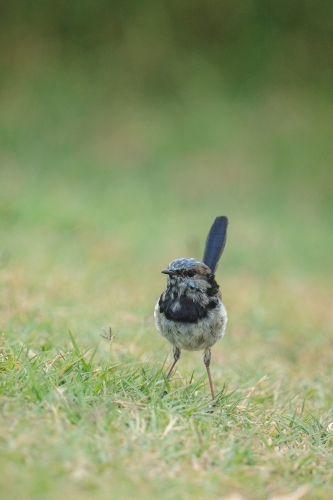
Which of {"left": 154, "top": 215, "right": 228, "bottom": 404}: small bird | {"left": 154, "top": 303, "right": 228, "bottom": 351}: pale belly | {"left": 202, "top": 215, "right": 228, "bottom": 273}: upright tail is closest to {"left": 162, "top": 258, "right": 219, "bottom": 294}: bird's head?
{"left": 154, "top": 215, "right": 228, "bottom": 404}: small bird

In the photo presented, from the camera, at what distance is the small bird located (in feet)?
14.5

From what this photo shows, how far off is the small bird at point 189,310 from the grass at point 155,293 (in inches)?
8.5

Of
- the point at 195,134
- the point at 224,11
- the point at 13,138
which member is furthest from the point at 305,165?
the point at 13,138

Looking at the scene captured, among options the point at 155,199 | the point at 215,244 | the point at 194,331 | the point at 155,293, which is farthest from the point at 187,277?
the point at 155,199

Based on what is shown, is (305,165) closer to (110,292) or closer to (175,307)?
(110,292)

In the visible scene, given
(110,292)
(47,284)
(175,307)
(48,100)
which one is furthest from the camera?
(48,100)

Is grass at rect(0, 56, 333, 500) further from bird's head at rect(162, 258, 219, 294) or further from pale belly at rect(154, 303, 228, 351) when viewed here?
bird's head at rect(162, 258, 219, 294)

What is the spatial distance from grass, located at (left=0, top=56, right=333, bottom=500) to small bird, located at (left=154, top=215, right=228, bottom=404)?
0.22 meters

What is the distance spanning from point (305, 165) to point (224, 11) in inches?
170

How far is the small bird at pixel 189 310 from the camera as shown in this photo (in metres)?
4.41

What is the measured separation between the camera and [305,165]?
15.0 metres

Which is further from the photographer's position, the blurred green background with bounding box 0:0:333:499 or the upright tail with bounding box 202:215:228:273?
the upright tail with bounding box 202:215:228:273

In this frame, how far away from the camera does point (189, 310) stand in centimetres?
444

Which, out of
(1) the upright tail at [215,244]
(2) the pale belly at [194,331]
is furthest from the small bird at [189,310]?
(1) the upright tail at [215,244]
